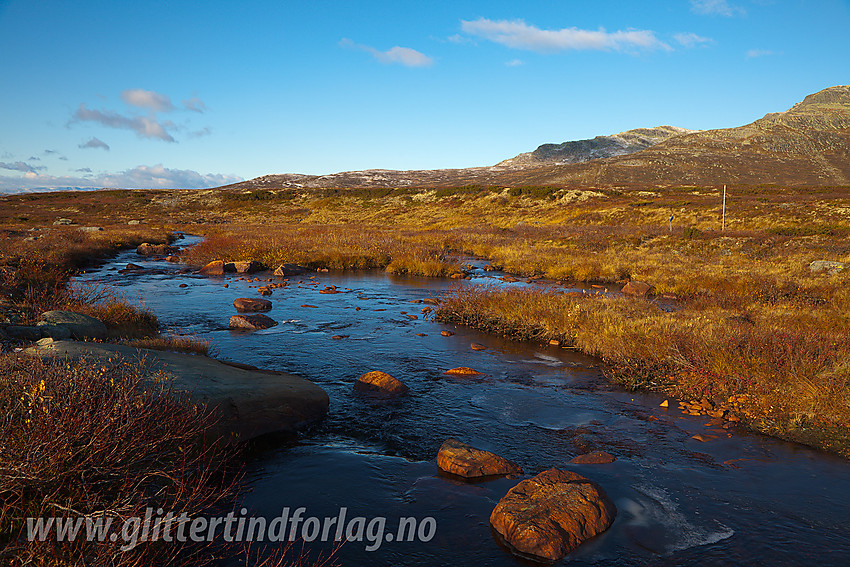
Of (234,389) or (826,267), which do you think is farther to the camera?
(826,267)

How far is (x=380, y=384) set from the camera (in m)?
8.84

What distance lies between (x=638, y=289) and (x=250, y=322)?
1326 cm

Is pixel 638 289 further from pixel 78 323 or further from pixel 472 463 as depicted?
pixel 78 323

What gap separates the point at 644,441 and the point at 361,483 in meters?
4.13

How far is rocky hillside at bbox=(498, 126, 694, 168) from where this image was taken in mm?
162500

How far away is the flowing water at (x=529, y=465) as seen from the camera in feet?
16.2

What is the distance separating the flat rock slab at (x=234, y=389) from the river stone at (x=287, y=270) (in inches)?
594

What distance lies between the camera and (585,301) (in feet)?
44.9

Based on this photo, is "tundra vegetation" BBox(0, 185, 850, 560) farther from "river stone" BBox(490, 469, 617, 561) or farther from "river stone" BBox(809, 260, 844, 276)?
"river stone" BBox(490, 469, 617, 561)

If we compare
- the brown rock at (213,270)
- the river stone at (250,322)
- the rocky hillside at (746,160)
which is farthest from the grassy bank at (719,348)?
the rocky hillside at (746,160)

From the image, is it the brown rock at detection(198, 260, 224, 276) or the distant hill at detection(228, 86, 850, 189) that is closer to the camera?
the brown rock at detection(198, 260, 224, 276)

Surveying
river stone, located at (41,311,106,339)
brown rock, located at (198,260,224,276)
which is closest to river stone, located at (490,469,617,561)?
river stone, located at (41,311,106,339)

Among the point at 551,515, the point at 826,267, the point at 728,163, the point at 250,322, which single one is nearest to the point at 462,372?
the point at 551,515

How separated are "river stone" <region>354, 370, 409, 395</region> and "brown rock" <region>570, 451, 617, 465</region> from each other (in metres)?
3.40
